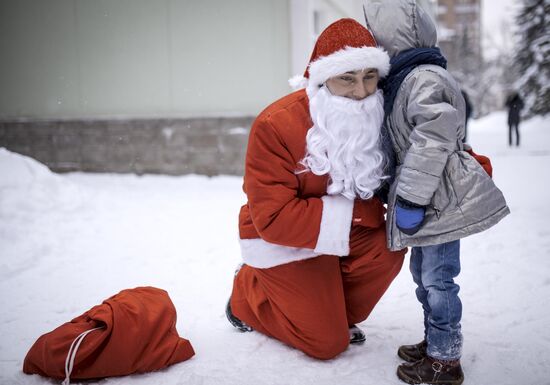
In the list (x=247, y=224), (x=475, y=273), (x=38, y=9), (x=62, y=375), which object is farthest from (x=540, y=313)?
(x=38, y=9)

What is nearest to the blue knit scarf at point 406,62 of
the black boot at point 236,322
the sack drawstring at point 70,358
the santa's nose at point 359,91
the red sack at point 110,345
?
the santa's nose at point 359,91

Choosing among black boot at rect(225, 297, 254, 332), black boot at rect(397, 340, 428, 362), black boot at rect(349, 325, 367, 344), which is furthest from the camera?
black boot at rect(225, 297, 254, 332)

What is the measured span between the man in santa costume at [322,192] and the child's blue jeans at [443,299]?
32 cm

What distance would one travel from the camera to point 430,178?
78.1 inches

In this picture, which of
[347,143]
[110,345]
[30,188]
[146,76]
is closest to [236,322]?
[110,345]

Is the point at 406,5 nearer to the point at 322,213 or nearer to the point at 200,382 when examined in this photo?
the point at 322,213

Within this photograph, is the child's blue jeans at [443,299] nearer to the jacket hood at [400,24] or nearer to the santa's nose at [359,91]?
the santa's nose at [359,91]

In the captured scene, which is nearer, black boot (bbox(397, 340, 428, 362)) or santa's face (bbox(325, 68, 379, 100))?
santa's face (bbox(325, 68, 379, 100))

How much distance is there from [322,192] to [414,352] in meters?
0.95

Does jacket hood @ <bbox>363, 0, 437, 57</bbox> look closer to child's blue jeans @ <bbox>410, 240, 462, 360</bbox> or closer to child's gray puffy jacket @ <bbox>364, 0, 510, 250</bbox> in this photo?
child's gray puffy jacket @ <bbox>364, 0, 510, 250</bbox>

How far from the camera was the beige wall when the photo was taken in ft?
26.2

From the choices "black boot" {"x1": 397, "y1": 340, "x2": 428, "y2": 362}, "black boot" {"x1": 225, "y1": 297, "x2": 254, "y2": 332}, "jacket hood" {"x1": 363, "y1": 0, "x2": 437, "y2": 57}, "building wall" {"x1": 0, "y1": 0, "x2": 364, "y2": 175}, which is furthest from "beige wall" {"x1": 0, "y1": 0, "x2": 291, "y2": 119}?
"black boot" {"x1": 397, "y1": 340, "x2": 428, "y2": 362}

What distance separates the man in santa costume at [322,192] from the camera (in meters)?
2.28

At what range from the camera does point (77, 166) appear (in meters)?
9.12
